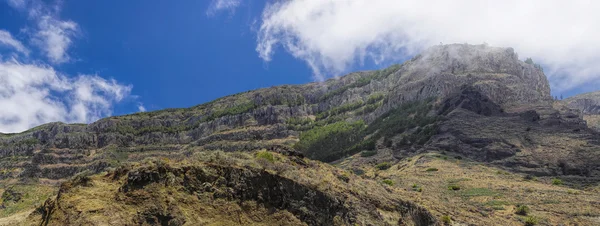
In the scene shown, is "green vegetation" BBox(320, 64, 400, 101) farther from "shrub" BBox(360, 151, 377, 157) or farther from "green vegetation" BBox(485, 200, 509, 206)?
"green vegetation" BBox(485, 200, 509, 206)

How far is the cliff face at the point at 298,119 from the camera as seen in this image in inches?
4075

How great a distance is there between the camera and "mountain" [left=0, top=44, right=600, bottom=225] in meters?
14.0

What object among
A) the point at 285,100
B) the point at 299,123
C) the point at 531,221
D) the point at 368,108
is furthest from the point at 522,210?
the point at 285,100

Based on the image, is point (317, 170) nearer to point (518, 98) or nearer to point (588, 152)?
point (588, 152)

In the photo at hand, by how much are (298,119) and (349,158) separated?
265 ft

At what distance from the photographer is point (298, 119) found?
160 metres

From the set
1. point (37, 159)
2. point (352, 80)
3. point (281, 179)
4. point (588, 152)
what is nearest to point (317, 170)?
point (281, 179)

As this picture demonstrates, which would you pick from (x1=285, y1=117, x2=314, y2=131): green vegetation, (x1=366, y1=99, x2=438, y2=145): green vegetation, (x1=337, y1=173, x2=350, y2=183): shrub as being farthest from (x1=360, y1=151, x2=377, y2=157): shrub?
(x1=285, y1=117, x2=314, y2=131): green vegetation

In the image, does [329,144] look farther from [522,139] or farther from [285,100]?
[285,100]

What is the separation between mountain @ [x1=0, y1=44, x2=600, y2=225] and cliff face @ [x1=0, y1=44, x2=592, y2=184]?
64 cm

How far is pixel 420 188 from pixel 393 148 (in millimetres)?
33692

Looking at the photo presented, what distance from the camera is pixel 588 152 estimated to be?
5806 centimetres

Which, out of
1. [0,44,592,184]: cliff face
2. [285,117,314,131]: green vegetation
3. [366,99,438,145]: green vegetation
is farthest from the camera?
[285,117,314,131]: green vegetation

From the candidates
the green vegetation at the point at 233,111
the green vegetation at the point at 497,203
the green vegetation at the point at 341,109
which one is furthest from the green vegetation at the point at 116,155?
the green vegetation at the point at 497,203
